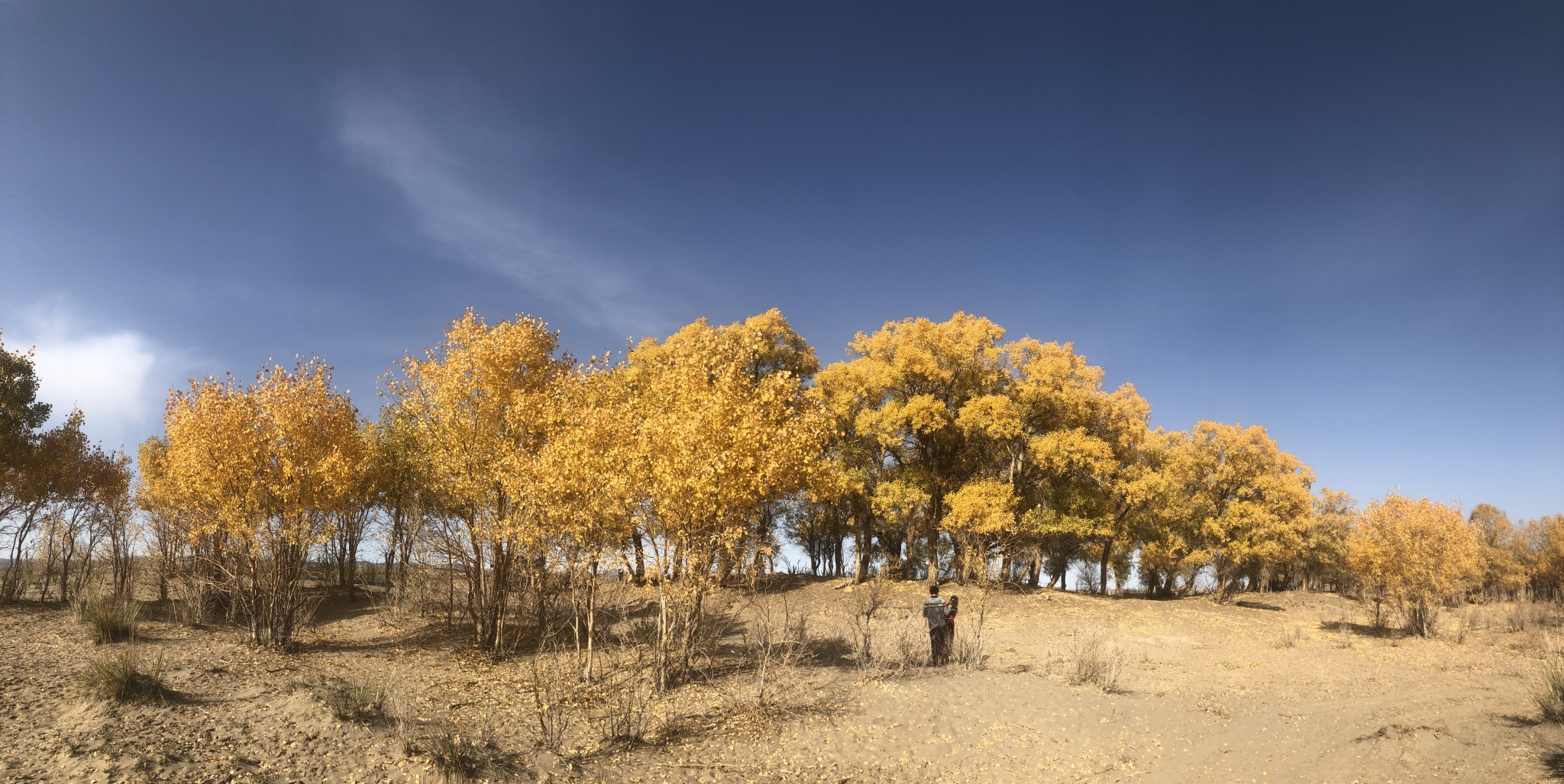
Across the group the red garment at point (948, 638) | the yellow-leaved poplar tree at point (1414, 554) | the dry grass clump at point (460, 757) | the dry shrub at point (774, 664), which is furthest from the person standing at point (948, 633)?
the yellow-leaved poplar tree at point (1414, 554)

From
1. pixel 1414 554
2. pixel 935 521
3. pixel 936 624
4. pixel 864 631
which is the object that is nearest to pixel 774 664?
pixel 864 631

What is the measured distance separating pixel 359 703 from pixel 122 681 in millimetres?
3030

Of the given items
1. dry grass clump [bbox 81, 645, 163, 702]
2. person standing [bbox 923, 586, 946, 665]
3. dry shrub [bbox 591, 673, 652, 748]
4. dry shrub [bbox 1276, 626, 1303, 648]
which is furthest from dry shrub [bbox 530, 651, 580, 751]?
dry shrub [bbox 1276, 626, 1303, 648]

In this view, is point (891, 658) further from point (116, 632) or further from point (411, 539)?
point (116, 632)

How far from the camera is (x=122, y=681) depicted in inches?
352

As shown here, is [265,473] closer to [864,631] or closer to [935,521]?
[864,631]

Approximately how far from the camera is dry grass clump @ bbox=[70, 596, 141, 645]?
43.9 feet

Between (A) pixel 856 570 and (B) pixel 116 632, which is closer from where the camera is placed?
(B) pixel 116 632

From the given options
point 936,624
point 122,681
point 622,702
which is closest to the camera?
point 122,681

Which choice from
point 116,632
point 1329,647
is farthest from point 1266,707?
point 116,632

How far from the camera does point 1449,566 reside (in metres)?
20.0

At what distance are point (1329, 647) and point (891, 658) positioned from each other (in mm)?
13979

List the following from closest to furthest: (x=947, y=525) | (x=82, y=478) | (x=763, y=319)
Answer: (x=82, y=478) → (x=947, y=525) → (x=763, y=319)

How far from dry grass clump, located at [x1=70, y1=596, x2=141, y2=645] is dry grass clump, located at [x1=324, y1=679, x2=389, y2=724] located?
766cm
